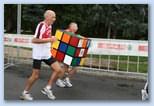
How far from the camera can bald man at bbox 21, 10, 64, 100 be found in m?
5.98

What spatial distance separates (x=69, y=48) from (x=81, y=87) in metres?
0.56

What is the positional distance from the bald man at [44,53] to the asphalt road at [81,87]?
0.26 ft

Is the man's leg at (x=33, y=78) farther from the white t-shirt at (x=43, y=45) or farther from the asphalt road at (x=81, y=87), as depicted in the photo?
the white t-shirt at (x=43, y=45)

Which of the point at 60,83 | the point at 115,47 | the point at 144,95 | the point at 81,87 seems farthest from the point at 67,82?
the point at 144,95

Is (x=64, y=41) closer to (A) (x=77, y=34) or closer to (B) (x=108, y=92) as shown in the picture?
(A) (x=77, y=34)

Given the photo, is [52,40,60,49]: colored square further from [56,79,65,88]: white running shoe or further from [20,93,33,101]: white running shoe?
[20,93,33,101]: white running shoe

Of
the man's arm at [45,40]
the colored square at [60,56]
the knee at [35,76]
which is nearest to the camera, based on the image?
the man's arm at [45,40]

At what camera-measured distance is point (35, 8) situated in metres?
6.00

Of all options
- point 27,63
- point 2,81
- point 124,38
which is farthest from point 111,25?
point 2,81

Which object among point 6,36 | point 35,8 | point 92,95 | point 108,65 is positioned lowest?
point 92,95

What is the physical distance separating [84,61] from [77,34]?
0.40m

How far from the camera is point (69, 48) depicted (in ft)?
20.2

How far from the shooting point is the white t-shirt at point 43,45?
19.6ft

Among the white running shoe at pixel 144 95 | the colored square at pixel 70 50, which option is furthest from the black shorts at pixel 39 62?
the white running shoe at pixel 144 95
